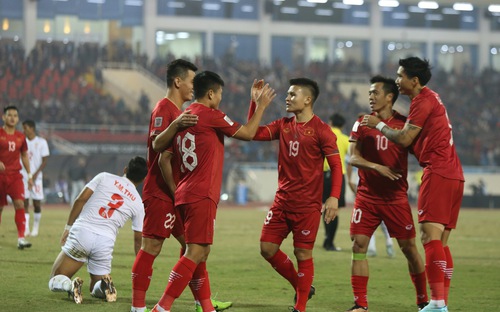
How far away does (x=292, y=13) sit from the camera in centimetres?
5816

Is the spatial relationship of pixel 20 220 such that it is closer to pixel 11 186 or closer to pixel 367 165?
pixel 11 186

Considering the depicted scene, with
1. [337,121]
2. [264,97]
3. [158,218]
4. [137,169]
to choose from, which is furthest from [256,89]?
[337,121]

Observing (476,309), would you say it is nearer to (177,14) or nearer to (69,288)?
(69,288)

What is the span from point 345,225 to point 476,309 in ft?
51.9

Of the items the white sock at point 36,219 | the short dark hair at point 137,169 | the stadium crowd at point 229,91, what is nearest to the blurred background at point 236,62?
the stadium crowd at point 229,91

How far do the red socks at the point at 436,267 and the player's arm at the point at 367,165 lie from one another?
0.79m

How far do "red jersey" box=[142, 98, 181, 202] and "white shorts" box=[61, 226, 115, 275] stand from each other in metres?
1.72

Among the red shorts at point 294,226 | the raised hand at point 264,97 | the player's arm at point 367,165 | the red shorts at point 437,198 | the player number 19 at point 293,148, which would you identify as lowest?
the red shorts at point 294,226

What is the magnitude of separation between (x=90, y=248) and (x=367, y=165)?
3.19m

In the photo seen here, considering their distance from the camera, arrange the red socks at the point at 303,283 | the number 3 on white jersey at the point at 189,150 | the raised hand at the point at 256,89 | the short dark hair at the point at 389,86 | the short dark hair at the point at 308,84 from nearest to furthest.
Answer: the number 3 on white jersey at the point at 189,150
the raised hand at the point at 256,89
the red socks at the point at 303,283
the short dark hair at the point at 308,84
the short dark hair at the point at 389,86

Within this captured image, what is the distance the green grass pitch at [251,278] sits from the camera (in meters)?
9.63

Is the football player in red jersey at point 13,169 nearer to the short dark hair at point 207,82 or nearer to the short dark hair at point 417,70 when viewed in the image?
the short dark hair at point 207,82

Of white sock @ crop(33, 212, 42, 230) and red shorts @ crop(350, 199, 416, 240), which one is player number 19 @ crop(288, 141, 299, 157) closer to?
red shorts @ crop(350, 199, 416, 240)

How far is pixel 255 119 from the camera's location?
8.02m
